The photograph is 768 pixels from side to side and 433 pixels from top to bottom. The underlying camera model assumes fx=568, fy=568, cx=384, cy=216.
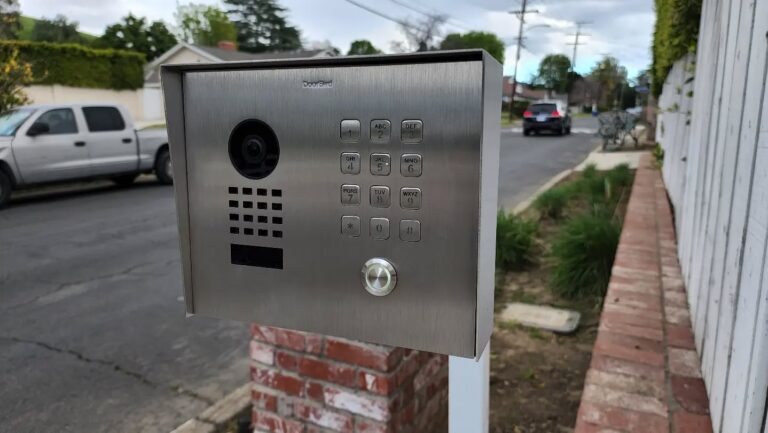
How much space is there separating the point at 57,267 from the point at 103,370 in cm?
241

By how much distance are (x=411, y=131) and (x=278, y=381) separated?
1293 mm

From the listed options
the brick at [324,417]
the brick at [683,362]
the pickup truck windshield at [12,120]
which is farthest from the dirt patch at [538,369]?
the pickup truck windshield at [12,120]

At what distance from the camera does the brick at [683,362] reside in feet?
6.91

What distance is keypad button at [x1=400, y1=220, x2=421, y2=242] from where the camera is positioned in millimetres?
808

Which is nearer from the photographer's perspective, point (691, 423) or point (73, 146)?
point (691, 423)

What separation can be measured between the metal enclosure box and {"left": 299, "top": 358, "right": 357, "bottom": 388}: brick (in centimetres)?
76

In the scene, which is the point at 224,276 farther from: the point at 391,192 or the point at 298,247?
the point at 391,192

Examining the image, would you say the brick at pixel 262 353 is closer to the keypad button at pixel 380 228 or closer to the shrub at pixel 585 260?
the keypad button at pixel 380 228

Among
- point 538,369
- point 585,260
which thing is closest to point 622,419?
point 538,369

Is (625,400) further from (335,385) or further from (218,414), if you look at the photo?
(218,414)

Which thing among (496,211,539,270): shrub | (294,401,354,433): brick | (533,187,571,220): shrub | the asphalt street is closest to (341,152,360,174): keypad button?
(294,401,354,433): brick

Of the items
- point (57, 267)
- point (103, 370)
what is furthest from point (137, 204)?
point (103, 370)

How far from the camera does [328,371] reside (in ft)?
5.64

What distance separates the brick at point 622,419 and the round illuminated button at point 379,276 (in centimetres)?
119
